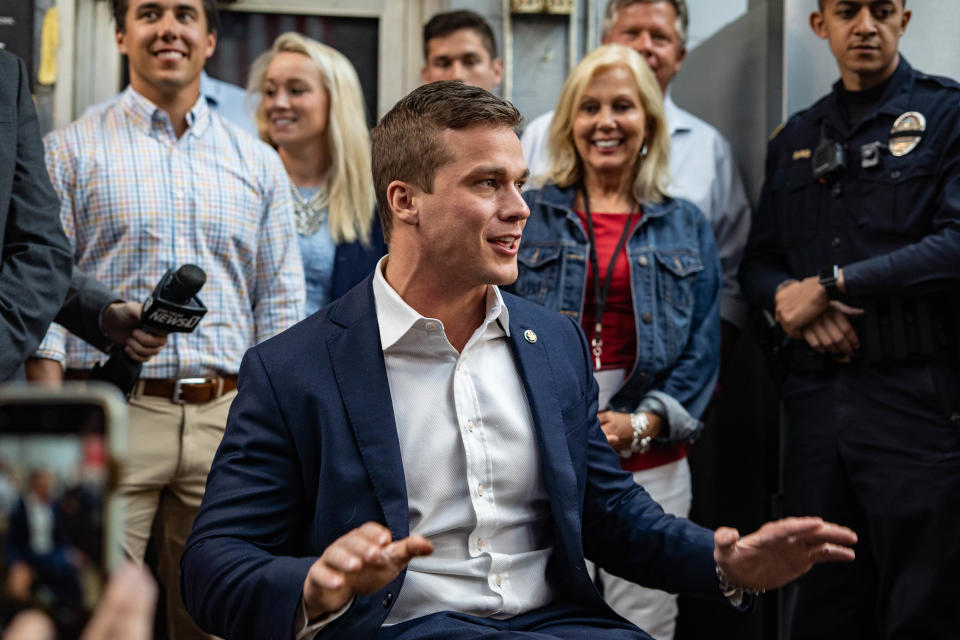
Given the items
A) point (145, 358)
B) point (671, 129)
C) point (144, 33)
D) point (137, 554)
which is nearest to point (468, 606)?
point (145, 358)

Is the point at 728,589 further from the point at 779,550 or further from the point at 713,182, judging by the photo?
the point at 713,182

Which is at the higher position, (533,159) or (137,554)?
(533,159)

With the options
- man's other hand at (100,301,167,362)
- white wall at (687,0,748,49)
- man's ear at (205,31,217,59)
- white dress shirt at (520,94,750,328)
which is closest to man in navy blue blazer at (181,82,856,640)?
man's other hand at (100,301,167,362)

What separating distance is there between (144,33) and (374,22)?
1.79 meters

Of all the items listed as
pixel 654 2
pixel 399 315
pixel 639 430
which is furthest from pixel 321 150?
pixel 399 315

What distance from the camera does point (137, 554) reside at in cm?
289

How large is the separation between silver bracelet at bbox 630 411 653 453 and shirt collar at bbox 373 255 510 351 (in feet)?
3.25

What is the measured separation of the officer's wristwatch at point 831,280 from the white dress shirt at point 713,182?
23.7 inches

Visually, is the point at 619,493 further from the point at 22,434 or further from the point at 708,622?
the point at 708,622

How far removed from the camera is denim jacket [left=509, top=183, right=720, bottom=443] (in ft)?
10.1

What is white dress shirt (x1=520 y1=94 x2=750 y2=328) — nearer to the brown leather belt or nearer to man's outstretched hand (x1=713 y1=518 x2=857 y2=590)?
the brown leather belt

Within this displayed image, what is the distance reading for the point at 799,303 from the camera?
3.19 m

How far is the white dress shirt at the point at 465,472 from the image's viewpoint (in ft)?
6.29

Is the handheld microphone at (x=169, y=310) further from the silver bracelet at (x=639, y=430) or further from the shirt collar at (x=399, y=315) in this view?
the silver bracelet at (x=639, y=430)
